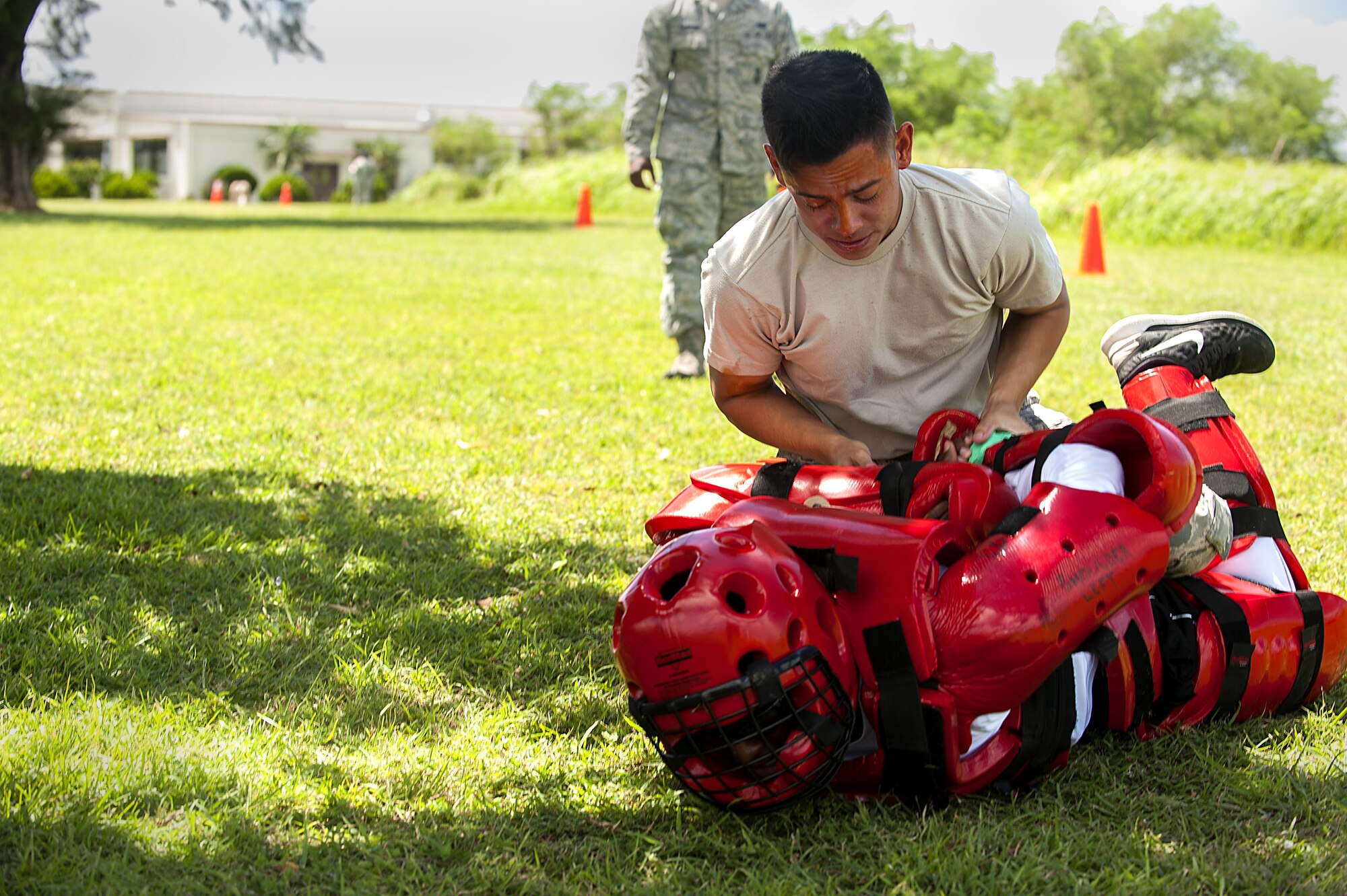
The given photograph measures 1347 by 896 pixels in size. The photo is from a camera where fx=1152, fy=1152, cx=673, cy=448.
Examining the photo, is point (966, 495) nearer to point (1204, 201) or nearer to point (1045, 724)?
point (1045, 724)

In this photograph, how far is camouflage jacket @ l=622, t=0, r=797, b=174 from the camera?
718 centimetres

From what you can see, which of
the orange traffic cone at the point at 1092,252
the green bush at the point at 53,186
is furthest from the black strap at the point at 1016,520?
the green bush at the point at 53,186

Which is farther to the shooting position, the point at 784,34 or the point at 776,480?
the point at 784,34

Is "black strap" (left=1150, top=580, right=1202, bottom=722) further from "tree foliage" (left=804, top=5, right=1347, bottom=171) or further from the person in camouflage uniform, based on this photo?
"tree foliage" (left=804, top=5, right=1347, bottom=171)

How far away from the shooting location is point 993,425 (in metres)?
2.95

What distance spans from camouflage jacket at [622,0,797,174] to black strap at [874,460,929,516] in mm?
5017

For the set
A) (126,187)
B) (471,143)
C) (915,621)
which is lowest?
(126,187)

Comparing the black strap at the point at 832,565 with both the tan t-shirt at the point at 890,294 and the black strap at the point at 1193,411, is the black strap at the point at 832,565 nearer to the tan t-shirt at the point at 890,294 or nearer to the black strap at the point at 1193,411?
the tan t-shirt at the point at 890,294

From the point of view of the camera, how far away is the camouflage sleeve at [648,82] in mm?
7219

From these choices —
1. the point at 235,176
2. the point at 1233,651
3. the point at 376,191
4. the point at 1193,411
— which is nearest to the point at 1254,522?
the point at 1193,411

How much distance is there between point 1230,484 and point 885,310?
1035 mm

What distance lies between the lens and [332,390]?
6.42 meters

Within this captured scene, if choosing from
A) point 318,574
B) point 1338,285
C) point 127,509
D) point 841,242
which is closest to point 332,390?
point 127,509

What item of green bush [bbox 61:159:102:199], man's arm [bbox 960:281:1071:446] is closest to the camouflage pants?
man's arm [bbox 960:281:1071:446]
